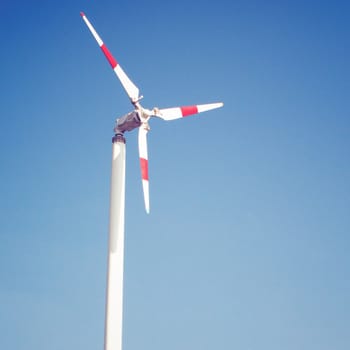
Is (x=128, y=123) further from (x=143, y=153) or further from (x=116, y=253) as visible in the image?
(x=116, y=253)

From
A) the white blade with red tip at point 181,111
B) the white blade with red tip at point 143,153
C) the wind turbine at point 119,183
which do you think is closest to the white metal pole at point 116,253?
the wind turbine at point 119,183

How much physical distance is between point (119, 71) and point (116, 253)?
14048mm

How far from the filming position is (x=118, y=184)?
3216cm

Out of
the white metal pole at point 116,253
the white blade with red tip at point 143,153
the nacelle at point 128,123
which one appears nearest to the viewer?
the white metal pole at point 116,253

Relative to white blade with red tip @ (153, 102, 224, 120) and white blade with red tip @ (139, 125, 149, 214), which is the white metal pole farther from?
white blade with red tip @ (153, 102, 224, 120)

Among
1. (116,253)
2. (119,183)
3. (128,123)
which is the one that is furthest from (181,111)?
(116,253)

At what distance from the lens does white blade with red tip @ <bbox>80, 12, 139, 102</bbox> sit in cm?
→ 3431

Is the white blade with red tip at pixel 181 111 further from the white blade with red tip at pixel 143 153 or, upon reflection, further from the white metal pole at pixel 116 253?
the white metal pole at pixel 116 253

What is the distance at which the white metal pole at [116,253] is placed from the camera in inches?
1143

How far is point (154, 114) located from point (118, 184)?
6.31 meters

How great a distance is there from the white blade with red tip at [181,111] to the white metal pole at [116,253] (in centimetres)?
405

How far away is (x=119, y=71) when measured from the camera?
117ft

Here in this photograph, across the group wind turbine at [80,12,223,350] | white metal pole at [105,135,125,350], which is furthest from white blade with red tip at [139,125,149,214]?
white metal pole at [105,135,125,350]

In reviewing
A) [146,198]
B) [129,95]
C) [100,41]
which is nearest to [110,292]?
[146,198]
